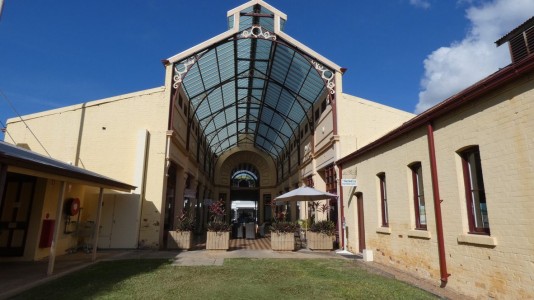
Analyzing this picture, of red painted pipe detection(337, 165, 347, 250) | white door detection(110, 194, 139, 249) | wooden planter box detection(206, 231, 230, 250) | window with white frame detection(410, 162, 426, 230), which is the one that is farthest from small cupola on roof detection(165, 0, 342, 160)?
window with white frame detection(410, 162, 426, 230)

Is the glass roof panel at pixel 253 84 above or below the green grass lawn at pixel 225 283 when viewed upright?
above

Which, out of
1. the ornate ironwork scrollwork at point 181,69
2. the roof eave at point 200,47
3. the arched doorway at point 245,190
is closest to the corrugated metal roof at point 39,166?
the ornate ironwork scrollwork at point 181,69

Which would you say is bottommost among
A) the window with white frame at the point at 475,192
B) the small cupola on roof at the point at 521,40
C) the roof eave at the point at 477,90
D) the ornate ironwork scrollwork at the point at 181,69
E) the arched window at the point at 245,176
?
the window with white frame at the point at 475,192

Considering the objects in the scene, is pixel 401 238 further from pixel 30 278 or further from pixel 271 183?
pixel 271 183

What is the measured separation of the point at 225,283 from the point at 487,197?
5.21m

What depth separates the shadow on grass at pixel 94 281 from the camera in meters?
5.98

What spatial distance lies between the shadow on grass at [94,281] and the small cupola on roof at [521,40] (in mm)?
9191

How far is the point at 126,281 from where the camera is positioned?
7203mm

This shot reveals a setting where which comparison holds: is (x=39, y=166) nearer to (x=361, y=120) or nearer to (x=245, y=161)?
(x=361, y=120)

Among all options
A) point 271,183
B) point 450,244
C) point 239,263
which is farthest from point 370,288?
point 271,183

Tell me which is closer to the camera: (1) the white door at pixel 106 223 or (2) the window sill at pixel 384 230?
(2) the window sill at pixel 384 230

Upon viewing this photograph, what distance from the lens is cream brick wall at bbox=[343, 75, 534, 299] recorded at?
4.98 metres

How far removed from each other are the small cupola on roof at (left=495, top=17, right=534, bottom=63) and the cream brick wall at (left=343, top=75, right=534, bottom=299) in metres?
1.80

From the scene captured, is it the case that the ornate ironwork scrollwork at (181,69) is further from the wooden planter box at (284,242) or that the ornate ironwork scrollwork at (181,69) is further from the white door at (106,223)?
the wooden planter box at (284,242)
